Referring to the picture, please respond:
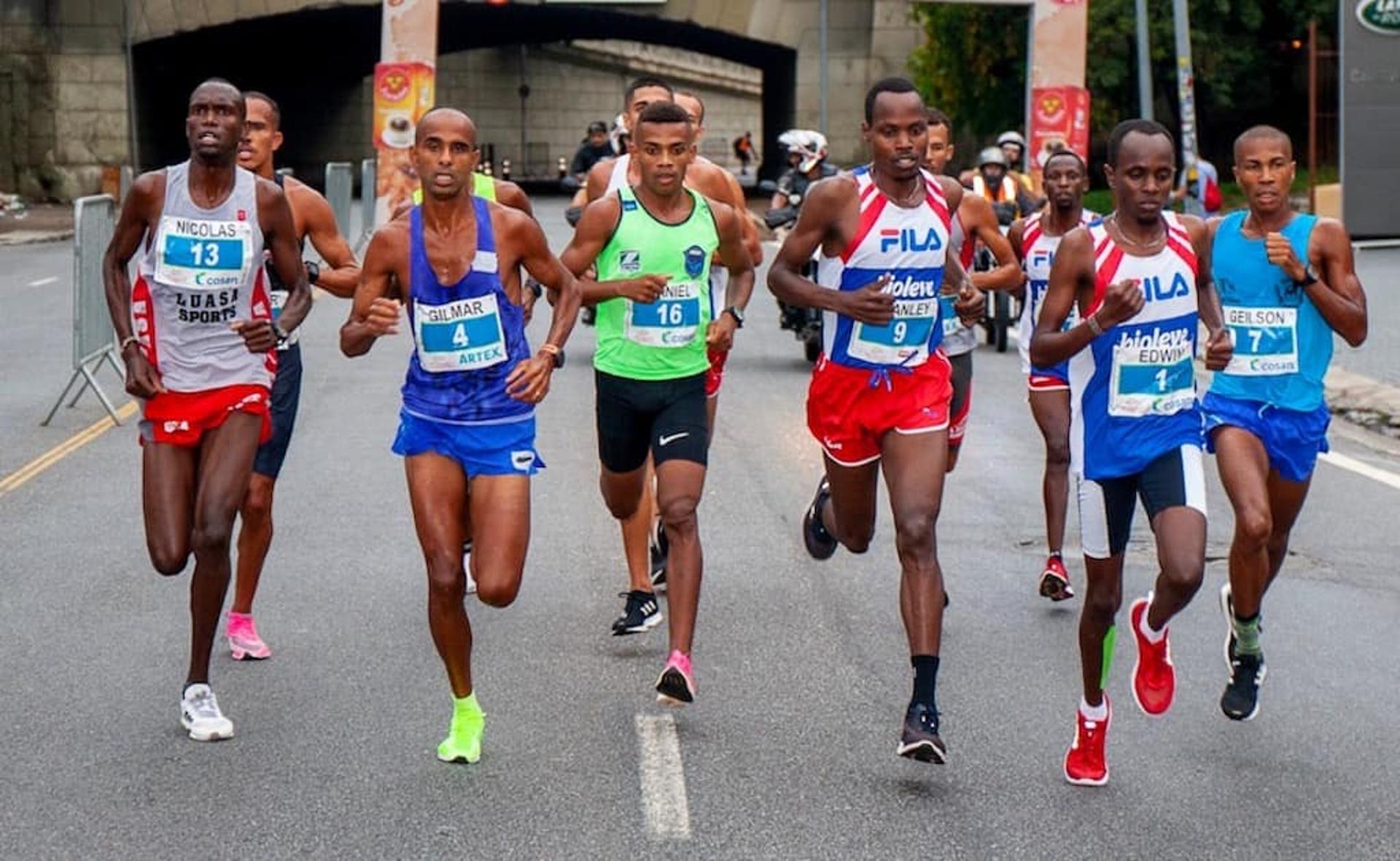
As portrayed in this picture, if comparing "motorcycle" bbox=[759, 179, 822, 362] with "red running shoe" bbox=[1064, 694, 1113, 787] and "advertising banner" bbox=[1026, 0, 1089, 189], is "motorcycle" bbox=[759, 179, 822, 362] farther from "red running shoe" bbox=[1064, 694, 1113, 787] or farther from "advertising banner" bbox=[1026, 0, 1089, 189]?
"advertising banner" bbox=[1026, 0, 1089, 189]

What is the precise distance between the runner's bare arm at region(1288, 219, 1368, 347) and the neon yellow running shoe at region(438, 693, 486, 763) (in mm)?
2925

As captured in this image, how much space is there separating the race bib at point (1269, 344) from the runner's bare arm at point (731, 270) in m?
1.69

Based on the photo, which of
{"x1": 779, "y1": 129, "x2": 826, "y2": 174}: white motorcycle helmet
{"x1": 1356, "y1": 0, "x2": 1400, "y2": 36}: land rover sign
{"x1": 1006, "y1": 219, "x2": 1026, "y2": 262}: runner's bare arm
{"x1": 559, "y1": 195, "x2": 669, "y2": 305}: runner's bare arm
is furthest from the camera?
{"x1": 1356, "y1": 0, "x2": 1400, "y2": 36}: land rover sign

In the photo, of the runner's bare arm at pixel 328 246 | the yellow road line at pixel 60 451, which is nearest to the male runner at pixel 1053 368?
the runner's bare arm at pixel 328 246

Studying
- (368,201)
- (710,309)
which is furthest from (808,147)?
(368,201)

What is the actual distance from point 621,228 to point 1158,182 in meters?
1.99

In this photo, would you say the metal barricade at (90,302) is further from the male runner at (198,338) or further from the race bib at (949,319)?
the male runner at (198,338)

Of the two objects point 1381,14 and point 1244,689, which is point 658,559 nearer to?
point 1244,689

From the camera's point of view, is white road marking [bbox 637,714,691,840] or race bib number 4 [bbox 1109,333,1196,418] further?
race bib number 4 [bbox 1109,333,1196,418]

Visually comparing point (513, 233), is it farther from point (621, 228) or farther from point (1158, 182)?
point (1158, 182)

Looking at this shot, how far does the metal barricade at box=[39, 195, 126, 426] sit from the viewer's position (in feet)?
50.0

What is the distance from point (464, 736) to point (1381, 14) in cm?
2617

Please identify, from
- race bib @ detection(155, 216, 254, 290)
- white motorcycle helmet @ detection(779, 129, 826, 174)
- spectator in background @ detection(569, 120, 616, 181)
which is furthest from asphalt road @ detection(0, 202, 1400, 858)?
spectator in background @ detection(569, 120, 616, 181)

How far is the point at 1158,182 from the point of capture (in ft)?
22.2
